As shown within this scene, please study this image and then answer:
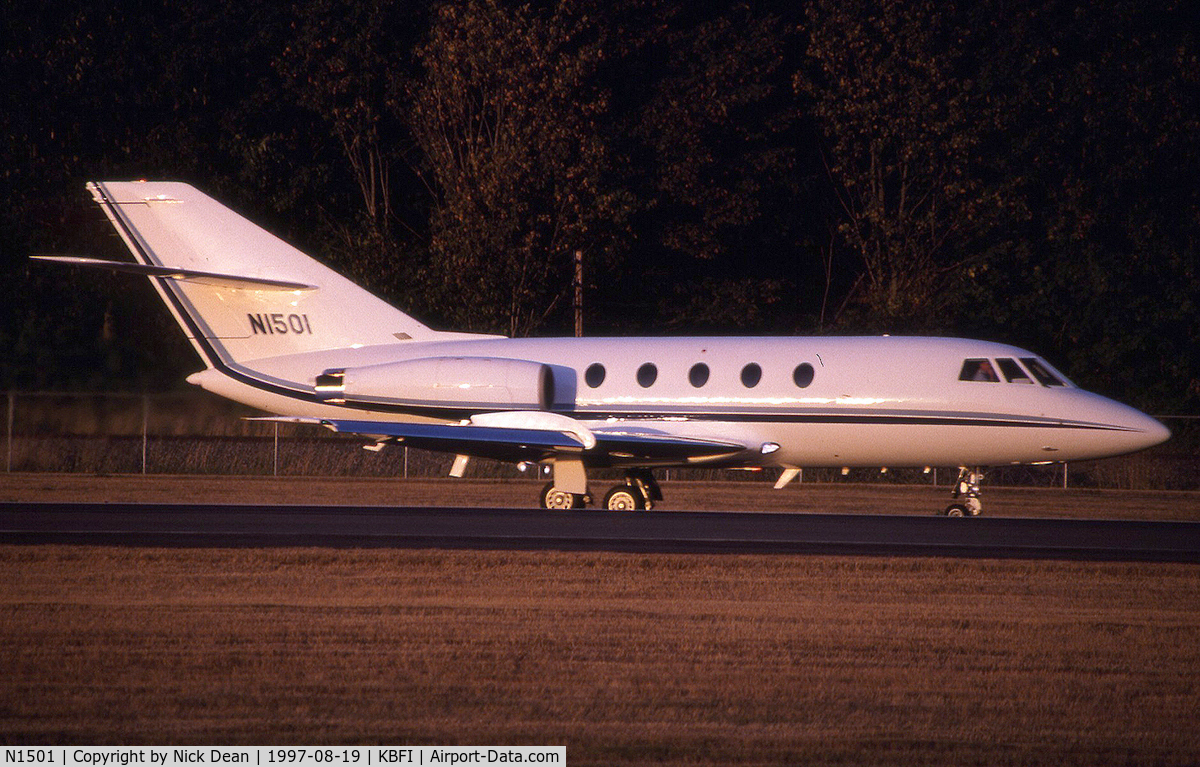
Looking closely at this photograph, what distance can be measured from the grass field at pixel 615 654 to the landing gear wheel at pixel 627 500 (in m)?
7.89

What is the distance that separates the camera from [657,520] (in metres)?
19.9

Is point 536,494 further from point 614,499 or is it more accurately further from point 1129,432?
point 1129,432

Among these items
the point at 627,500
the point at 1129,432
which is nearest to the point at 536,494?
the point at 627,500

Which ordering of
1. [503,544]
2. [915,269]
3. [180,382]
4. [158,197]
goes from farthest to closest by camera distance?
1. [915,269]
2. [180,382]
3. [158,197]
4. [503,544]

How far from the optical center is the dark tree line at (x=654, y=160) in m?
36.8

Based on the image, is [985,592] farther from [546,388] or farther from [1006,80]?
[1006,80]

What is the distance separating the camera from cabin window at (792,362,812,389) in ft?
73.6

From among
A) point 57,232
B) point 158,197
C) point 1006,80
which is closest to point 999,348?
point 158,197

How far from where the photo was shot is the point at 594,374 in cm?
2381

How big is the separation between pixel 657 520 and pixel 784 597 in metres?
6.98

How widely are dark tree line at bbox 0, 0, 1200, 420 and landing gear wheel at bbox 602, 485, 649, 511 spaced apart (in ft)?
41.7

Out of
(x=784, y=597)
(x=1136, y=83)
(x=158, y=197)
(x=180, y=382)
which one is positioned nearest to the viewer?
(x=784, y=597)

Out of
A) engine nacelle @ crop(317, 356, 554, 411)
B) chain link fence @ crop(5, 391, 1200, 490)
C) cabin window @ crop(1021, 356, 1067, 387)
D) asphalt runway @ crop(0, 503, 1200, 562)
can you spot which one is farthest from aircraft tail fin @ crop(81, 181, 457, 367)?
cabin window @ crop(1021, 356, 1067, 387)
